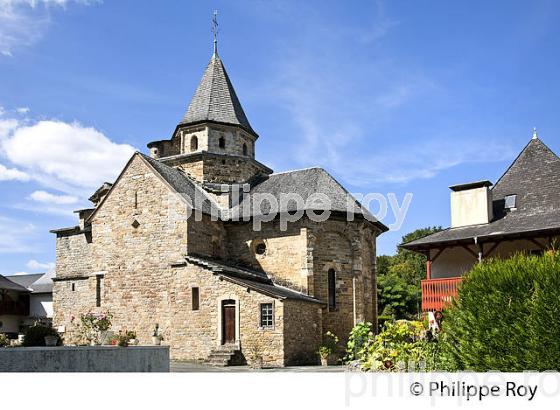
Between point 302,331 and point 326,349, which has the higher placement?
point 302,331

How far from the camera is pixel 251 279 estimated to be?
91.4ft

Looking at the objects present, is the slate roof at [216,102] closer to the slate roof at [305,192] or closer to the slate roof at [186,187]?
the slate roof at [186,187]

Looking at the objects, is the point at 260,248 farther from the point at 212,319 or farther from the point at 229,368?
the point at 229,368

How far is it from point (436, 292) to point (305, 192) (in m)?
9.78

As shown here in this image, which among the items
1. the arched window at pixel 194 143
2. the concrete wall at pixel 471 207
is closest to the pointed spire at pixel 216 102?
the arched window at pixel 194 143

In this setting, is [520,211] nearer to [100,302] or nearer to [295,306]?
[295,306]

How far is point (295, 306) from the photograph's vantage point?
84.5 ft

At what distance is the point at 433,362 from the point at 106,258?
21699mm

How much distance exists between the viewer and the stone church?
25.6 m

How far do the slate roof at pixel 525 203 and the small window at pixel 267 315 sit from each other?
19.6ft

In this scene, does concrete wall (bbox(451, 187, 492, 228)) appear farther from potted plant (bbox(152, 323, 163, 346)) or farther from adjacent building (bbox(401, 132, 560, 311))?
potted plant (bbox(152, 323, 163, 346))

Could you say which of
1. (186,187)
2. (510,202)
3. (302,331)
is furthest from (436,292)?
(186,187)
